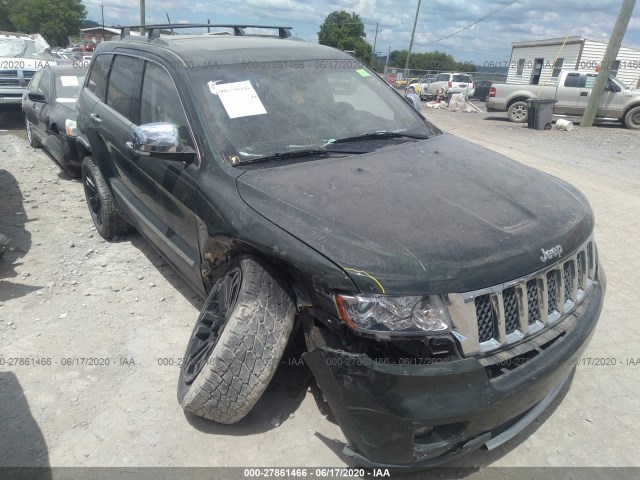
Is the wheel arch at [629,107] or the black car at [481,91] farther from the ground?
the wheel arch at [629,107]

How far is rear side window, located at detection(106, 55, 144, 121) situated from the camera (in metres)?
3.88

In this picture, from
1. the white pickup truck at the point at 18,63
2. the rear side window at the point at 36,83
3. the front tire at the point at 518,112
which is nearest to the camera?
the rear side window at the point at 36,83

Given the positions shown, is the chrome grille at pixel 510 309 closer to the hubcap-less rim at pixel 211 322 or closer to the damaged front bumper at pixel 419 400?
the damaged front bumper at pixel 419 400

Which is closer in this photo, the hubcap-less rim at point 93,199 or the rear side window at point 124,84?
the rear side window at point 124,84

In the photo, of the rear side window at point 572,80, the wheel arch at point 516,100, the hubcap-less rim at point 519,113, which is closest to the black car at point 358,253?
the wheel arch at point 516,100

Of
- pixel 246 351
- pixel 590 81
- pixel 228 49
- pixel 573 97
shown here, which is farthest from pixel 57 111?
Result: pixel 590 81

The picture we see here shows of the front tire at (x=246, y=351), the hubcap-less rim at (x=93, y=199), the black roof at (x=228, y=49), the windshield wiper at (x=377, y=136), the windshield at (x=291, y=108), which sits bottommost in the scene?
the hubcap-less rim at (x=93, y=199)

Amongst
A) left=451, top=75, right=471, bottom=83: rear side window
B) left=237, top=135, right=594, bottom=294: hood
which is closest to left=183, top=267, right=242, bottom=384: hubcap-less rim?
left=237, top=135, right=594, bottom=294: hood

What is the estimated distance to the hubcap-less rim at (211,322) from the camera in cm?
263

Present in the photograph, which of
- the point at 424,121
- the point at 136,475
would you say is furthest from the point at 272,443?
the point at 424,121

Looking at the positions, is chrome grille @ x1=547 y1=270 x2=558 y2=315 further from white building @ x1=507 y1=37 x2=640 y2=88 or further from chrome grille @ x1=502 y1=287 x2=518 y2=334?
white building @ x1=507 y1=37 x2=640 y2=88

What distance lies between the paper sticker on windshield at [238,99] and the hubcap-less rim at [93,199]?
255cm

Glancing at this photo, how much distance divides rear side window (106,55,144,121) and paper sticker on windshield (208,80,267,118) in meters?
1.07

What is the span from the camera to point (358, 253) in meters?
2.09
